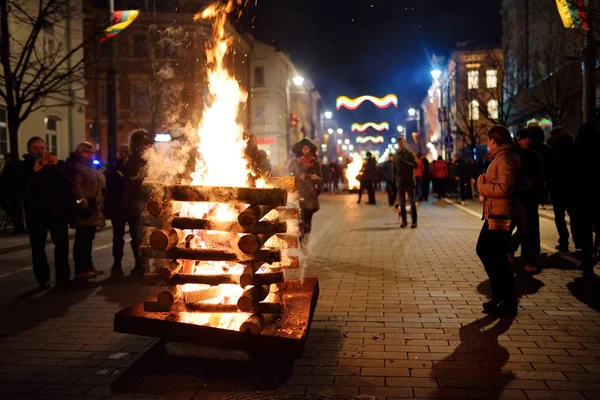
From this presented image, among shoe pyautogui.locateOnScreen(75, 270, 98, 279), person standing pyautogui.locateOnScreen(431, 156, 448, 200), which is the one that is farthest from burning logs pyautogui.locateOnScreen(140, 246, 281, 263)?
person standing pyautogui.locateOnScreen(431, 156, 448, 200)

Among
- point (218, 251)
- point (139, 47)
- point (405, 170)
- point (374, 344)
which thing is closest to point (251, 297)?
point (218, 251)

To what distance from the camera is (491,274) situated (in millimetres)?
6391

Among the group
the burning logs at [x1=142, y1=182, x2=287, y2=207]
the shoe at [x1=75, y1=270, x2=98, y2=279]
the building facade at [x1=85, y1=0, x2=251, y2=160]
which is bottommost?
the shoe at [x1=75, y1=270, x2=98, y2=279]

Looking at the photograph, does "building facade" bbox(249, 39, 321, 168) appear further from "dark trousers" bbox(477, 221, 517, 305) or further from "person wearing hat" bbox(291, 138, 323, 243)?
"dark trousers" bbox(477, 221, 517, 305)

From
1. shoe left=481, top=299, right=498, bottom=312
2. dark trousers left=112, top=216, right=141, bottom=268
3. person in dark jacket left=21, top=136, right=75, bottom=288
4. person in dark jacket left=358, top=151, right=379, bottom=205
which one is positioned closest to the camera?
shoe left=481, top=299, right=498, bottom=312

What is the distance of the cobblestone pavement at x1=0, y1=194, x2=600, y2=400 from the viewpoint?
4.34 meters

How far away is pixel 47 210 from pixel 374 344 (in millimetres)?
5003

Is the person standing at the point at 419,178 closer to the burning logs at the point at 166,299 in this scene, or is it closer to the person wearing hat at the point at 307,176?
the person wearing hat at the point at 307,176

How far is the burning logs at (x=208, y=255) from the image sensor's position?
16.0 ft

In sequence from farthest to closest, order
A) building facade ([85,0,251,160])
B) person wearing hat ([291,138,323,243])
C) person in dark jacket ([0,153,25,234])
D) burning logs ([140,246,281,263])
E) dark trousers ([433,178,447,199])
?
building facade ([85,0,251,160]), dark trousers ([433,178,447,199]), person in dark jacket ([0,153,25,234]), person wearing hat ([291,138,323,243]), burning logs ([140,246,281,263])

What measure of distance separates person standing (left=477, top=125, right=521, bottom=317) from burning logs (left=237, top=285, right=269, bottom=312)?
260 cm

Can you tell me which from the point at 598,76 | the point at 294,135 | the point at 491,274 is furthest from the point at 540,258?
the point at 294,135

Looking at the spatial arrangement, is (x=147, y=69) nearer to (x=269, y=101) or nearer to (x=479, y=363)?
(x=269, y=101)

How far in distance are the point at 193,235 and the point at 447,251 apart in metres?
6.48
